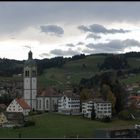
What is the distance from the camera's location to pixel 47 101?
295ft

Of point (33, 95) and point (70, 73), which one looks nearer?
point (33, 95)

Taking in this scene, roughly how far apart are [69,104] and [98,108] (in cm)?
665

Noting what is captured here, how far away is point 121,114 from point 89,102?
6.06 meters


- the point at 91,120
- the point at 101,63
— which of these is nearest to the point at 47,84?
the point at 101,63

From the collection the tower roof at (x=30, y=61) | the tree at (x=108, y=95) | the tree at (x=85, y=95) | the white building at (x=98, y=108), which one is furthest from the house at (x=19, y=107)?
the tree at (x=108, y=95)

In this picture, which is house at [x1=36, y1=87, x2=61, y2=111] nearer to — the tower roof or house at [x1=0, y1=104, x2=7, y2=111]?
house at [x1=0, y1=104, x2=7, y2=111]

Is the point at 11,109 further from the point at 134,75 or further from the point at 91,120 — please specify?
the point at 134,75

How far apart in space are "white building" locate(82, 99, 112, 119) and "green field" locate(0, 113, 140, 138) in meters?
Answer: 2.79

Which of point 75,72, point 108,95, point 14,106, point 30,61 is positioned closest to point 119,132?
point 108,95

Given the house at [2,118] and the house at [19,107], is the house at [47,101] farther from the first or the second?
the house at [2,118]

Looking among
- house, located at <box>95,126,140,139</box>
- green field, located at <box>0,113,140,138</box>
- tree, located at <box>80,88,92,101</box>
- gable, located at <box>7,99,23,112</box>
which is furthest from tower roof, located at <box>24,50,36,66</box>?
house, located at <box>95,126,140,139</box>

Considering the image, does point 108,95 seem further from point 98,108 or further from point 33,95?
point 33,95

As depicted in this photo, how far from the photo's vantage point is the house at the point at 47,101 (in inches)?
3521

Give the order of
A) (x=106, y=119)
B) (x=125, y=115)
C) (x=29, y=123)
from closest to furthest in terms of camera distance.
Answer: (x=29, y=123) < (x=106, y=119) < (x=125, y=115)
